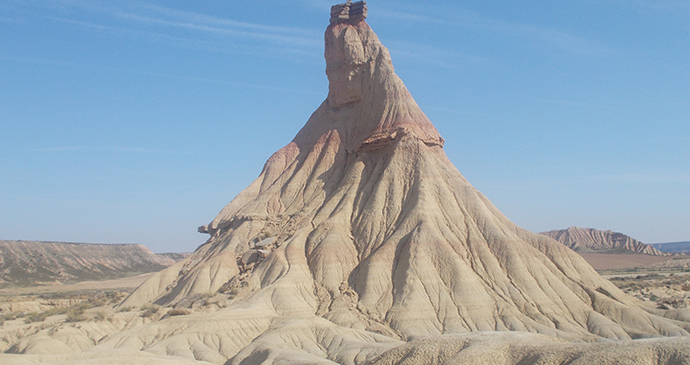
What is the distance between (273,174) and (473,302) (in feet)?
101

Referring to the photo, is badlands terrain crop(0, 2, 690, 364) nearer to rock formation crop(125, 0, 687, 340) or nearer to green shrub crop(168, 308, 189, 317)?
rock formation crop(125, 0, 687, 340)

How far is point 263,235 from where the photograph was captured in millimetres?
55406

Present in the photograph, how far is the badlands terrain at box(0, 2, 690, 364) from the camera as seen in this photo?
37.0 metres

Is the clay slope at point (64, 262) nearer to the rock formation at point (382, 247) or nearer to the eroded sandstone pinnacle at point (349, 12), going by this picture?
the rock formation at point (382, 247)

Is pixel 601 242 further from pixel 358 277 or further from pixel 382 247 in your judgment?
pixel 358 277

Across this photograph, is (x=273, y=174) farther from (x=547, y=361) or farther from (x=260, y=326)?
(x=547, y=361)

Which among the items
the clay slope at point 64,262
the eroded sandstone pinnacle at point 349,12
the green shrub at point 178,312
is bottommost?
the clay slope at point 64,262

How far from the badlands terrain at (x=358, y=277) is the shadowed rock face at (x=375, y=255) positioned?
13cm

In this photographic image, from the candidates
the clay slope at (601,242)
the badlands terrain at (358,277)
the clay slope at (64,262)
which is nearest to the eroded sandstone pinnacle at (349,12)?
the badlands terrain at (358,277)

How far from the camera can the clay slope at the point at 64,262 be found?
121m

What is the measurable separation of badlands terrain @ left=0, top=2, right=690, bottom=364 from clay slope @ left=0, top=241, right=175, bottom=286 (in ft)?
216

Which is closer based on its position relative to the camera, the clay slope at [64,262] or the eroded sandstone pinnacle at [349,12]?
the eroded sandstone pinnacle at [349,12]

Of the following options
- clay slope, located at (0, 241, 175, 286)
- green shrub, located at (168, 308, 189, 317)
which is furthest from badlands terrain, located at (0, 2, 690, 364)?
clay slope, located at (0, 241, 175, 286)

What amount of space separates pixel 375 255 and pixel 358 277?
2.27 metres
